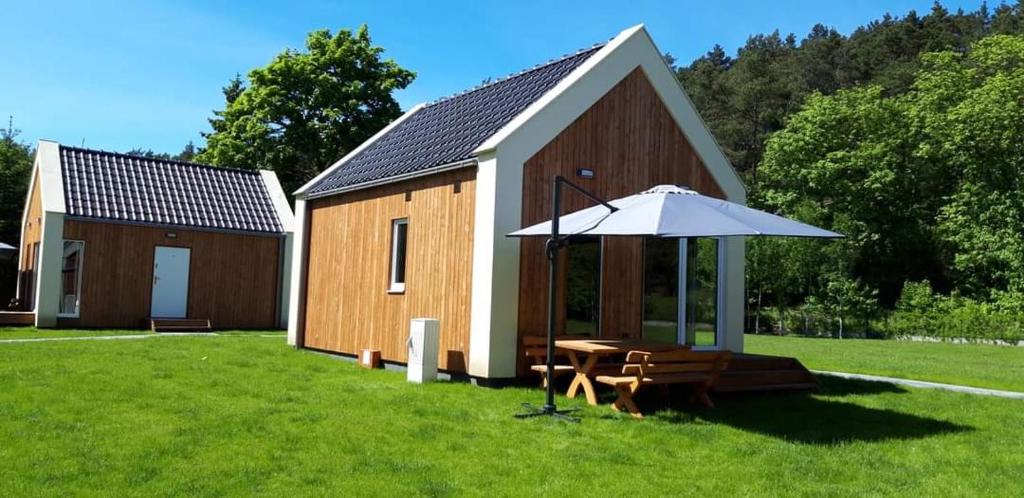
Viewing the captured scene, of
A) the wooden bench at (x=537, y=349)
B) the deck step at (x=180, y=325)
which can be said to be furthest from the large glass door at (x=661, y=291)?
the deck step at (x=180, y=325)

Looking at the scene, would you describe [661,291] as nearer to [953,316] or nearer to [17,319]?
[17,319]

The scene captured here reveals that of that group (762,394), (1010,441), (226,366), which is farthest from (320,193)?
(1010,441)

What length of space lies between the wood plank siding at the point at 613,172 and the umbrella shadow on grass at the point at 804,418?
1941 millimetres

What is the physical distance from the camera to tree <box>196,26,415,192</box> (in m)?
36.8

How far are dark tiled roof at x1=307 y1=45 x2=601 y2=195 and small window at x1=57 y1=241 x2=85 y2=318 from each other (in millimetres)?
8792

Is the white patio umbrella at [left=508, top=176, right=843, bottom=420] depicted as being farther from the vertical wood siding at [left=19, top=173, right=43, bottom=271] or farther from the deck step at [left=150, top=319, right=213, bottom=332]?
the vertical wood siding at [left=19, top=173, right=43, bottom=271]

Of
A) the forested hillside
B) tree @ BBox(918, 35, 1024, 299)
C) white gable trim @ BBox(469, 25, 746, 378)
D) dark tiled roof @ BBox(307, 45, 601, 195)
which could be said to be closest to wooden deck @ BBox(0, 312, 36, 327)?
dark tiled roof @ BBox(307, 45, 601, 195)

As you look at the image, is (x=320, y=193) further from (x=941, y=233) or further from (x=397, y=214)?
(x=941, y=233)

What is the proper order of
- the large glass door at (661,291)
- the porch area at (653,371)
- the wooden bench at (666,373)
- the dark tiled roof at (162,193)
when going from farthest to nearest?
the dark tiled roof at (162,193) → the large glass door at (661,291) → the porch area at (653,371) → the wooden bench at (666,373)

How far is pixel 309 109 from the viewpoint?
37.7 metres

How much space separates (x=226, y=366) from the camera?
1269cm

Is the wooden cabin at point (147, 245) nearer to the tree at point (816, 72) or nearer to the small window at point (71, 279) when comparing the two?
the small window at point (71, 279)

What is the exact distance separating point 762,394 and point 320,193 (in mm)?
9781

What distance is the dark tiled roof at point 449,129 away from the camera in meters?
12.9
